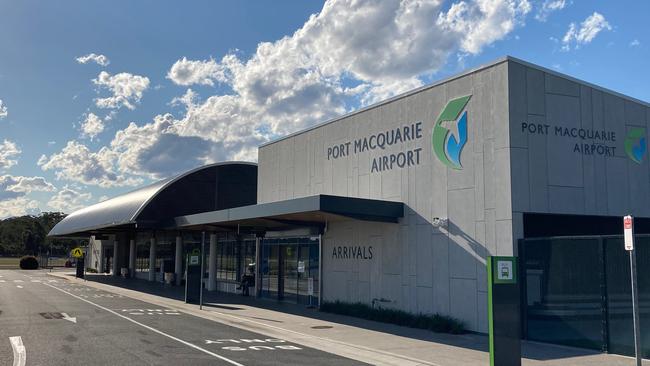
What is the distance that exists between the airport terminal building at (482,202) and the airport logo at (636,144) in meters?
0.06

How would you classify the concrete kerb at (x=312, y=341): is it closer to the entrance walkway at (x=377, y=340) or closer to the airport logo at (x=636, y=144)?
the entrance walkway at (x=377, y=340)

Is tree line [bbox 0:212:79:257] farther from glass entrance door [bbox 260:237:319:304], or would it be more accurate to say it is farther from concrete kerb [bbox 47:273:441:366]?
concrete kerb [bbox 47:273:441:366]

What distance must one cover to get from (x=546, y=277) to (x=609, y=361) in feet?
9.55

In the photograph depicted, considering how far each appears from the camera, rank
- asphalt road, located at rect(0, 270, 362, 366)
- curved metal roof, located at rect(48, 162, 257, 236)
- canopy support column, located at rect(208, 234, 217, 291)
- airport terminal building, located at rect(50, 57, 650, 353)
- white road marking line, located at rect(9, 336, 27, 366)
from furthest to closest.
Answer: curved metal roof, located at rect(48, 162, 257, 236) → canopy support column, located at rect(208, 234, 217, 291) → airport terminal building, located at rect(50, 57, 650, 353) → asphalt road, located at rect(0, 270, 362, 366) → white road marking line, located at rect(9, 336, 27, 366)

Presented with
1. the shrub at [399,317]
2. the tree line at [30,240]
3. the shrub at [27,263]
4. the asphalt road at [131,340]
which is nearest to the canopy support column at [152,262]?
the asphalt road at [131,340]

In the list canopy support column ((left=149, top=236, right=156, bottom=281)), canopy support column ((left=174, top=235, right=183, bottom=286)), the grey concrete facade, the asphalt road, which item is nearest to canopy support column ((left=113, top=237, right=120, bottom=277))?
canopy support column ((left=149, top=236, right=156, bottom=281))

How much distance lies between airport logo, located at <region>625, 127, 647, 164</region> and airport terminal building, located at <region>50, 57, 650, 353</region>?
0.19 ft

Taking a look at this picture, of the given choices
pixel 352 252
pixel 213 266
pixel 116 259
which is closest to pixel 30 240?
pixel 116 259

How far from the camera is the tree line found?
115250 millimetres

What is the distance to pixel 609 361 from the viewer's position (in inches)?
482

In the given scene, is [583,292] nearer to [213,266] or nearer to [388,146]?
[388,146]

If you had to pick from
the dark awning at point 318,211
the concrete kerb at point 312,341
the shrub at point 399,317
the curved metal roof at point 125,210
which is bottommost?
the concrete kerb at point 312,341

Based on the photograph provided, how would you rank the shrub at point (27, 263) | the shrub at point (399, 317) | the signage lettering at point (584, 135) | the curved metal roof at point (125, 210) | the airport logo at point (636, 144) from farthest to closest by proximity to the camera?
the shrub at point (27, 263), the curved metal roof at point (125, 210), the airport logo at point (636, 144), the shrub at point (399, 317), the signage lettering at point (584, 135)

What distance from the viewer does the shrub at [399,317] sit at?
16.5m
